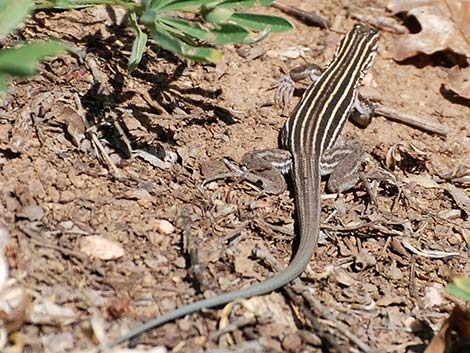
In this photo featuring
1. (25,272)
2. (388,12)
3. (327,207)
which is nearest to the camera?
(25,272)

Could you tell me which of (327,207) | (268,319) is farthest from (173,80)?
(268,319)

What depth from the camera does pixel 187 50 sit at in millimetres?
3801

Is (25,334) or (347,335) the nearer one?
(25,334)

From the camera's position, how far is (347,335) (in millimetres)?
3629

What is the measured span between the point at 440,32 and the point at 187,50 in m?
3.12

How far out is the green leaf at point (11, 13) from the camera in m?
3.31

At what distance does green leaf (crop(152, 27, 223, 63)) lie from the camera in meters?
3.71

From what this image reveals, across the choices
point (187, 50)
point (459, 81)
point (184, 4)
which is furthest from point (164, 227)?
point (459, 81)

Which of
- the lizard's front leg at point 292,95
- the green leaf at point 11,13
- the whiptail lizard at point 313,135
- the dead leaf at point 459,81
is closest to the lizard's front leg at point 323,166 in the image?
the whiptail lizard at point 313,135

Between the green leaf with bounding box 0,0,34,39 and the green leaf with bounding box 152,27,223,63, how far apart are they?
2.29 feet

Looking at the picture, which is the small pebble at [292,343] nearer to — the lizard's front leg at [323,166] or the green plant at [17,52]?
the lizard's front leg at [323,166]

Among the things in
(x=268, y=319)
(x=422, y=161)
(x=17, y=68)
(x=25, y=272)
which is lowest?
(x=422, y=161)

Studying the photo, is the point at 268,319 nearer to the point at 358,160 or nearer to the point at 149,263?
the point at 149,263

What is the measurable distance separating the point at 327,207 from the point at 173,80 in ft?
4.55
